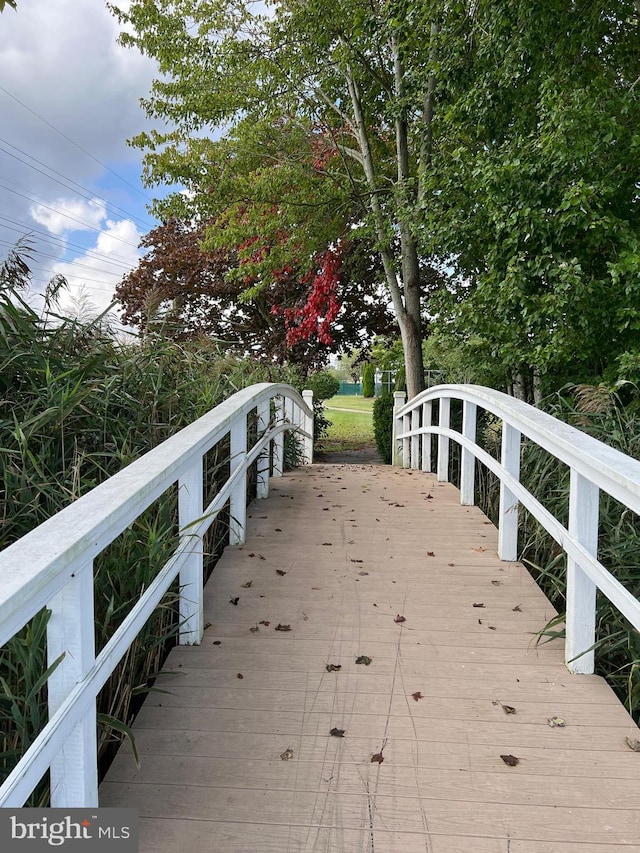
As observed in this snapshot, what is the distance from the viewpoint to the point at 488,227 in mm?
7160

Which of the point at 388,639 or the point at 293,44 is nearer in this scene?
the point at 388,639

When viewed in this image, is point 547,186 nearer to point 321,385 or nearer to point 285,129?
point 285,129

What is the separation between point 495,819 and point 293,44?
1110 cm

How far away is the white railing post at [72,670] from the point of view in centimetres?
158

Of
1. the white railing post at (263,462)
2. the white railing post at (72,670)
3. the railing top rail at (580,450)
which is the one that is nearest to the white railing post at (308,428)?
the white railing post at (263,462)

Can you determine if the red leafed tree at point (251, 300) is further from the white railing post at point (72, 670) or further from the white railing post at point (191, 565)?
the white railing post at point (72, 670)

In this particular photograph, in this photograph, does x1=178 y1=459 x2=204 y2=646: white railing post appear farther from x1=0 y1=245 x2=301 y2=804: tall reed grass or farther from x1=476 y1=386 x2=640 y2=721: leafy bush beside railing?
x1=476 y1=386 x2=640 y2=721: leafy bush beside railing

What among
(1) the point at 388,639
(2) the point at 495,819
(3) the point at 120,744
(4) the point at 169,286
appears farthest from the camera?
(4) the point at 169,286

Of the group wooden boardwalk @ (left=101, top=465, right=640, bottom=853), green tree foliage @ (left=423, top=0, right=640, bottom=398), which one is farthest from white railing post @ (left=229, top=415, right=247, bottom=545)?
green tree foliage @ (left=423, top=0, right=640, bottom=398)

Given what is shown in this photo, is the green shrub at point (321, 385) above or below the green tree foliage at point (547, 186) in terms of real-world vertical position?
below

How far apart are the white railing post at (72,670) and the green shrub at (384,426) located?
10.7 metres

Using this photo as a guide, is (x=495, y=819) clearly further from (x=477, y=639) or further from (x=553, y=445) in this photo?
(x=553, y=445)

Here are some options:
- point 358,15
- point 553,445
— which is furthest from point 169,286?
point 553,445

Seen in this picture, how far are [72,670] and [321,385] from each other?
13.8 m
